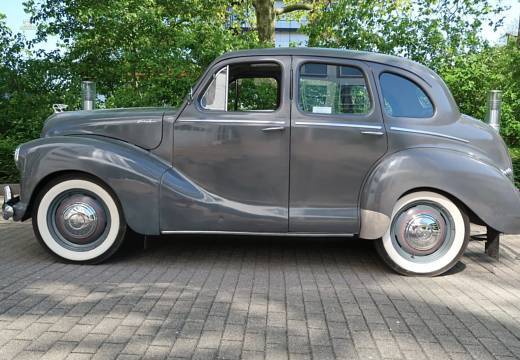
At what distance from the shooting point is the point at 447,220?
4.30 metres

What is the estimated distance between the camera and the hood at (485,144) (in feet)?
14.3

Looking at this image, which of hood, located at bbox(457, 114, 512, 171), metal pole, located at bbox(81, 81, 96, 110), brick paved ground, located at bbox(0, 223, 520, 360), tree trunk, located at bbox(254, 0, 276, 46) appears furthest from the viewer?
tree trunk, located at bbox(254, 0, 276, 46)

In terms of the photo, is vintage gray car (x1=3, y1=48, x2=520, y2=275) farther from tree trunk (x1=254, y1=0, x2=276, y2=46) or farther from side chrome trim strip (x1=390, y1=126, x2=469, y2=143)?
tree trunk (x1=254, y1=0, x2=276, y2=46)

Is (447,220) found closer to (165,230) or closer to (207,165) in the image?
(207,165)

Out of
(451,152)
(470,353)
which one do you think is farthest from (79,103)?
(470,353)

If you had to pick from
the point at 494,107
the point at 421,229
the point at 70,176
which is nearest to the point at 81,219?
the point at 70,176

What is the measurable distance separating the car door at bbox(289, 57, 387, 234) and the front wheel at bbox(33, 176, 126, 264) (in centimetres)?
163

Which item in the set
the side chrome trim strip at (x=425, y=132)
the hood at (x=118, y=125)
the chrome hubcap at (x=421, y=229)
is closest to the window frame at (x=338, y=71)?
the side chrome trim strip at (x=425, y=132)

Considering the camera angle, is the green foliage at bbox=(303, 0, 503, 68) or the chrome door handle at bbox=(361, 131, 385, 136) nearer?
the chrome door handle at bbox=(361, 131, 385, 136)

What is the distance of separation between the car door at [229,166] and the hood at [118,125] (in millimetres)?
231

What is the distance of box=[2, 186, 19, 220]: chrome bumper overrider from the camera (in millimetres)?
4414

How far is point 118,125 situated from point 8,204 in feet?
4.07

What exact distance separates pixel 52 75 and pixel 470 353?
9.24 m

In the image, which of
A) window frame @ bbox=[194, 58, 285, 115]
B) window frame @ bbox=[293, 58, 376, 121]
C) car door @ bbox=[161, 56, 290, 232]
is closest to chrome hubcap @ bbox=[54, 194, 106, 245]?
car door @ bbox=[161, 56, 290, 232]
